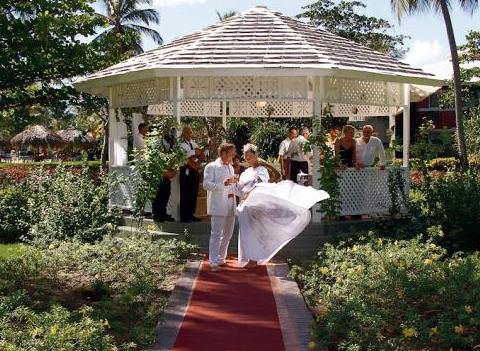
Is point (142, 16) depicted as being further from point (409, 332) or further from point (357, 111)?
point (409, 332)

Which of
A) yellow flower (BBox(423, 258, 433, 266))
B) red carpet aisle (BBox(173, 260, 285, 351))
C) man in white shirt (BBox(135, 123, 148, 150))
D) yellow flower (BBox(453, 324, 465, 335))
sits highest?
man in white shirt (BBox(135, 123, 148, 150))

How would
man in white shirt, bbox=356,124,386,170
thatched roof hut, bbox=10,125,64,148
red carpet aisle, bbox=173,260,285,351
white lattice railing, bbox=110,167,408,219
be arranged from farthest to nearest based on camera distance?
thatched roof hut, bbox=10,125,64,148 < man in white shirt, bbox=356,124,386,170 < white lattice railing, bbox=110,167,408,219 < red carpet aisle, bbox=173,260,285,351

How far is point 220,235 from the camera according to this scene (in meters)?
10.3

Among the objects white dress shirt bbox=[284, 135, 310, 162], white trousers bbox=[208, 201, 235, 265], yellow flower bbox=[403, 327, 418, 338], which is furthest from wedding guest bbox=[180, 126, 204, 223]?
yellow flower bbox=[403, 327, 418, 338]

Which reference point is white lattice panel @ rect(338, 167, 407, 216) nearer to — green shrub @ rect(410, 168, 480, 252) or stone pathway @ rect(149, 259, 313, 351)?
green shrub @ rect(410, 168, 480, 252)

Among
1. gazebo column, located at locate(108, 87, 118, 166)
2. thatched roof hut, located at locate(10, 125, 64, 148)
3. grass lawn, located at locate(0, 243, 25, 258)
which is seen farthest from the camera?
thatched roof hut, located at locate(10, 125, 64, 148)

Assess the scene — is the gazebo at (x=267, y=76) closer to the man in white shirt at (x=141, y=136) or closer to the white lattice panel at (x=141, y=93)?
the white lattice panel at (x=141, y=93)

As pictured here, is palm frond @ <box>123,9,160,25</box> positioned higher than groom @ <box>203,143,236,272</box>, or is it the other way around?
palm frond @ <box>123,9,160,25</box>

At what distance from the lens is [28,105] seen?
16375mm

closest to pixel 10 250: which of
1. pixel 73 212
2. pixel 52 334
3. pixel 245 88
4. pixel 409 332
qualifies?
pixel 73 212

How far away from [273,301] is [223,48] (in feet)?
19.6

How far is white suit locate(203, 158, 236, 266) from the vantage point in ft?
33.4

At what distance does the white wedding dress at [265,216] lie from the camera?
10453 mm

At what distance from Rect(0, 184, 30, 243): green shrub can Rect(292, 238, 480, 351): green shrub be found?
7758 millimetres
